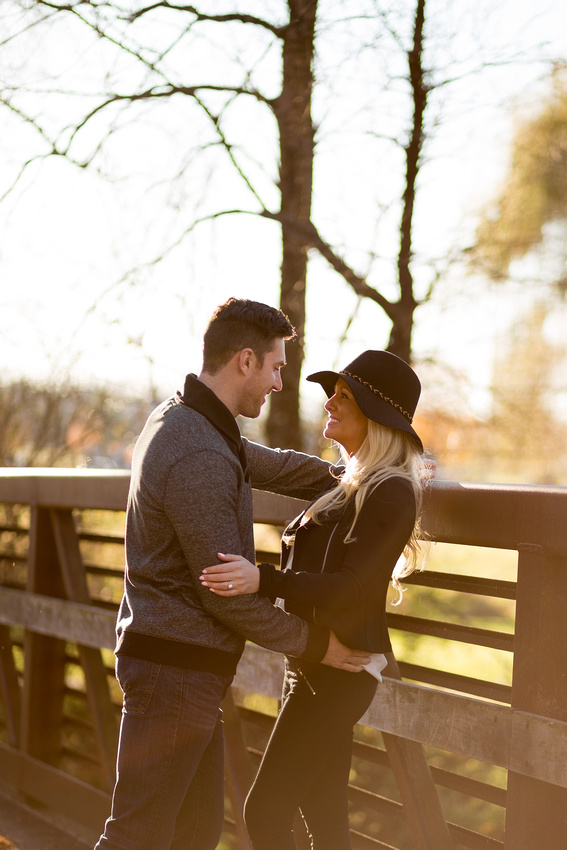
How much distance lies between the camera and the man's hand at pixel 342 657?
2.41 meters

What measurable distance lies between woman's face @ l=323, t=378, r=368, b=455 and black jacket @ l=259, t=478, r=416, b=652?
10.4 inches

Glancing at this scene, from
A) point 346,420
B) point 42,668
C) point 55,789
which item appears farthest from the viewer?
point 42,668

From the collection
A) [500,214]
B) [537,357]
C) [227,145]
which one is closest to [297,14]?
[227,145]

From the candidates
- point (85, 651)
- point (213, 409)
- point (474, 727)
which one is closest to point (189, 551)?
point (213, 409)

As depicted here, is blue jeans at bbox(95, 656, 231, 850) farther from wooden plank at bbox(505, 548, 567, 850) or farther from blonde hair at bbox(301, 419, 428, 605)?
wooden plank at bbox(505, 548, 567, 850)

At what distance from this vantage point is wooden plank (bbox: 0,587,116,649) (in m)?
3.75

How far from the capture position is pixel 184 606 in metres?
2.31

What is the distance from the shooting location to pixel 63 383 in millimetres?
7445

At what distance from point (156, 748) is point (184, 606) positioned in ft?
1.22

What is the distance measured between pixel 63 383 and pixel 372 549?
5.56m

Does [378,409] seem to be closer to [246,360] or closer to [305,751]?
[246,360]

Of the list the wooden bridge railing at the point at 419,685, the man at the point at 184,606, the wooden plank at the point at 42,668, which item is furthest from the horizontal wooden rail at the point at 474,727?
the wooden plank at the point at 42,668

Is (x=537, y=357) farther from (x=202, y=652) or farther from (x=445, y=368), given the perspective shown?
(x=202, y=652)

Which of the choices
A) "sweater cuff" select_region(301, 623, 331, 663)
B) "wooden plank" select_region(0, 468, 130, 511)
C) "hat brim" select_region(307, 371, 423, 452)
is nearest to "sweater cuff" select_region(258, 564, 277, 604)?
"sweater cuff" select_region(301, 623, 331, 663)
